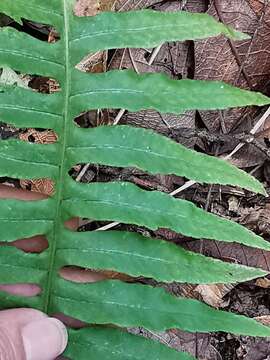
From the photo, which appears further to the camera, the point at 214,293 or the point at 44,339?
the point at 214,293

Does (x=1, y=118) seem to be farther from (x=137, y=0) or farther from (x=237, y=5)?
(x=237, y=5)

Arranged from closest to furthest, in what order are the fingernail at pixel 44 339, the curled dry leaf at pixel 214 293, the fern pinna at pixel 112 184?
1. the fern pinna at pixel 112 184
2. the fingernail at pixel 44 339
3. the curled dry leaf at pixel 214 293

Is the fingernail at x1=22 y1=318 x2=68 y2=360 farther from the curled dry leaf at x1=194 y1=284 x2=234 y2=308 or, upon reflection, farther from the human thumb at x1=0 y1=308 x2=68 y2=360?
the curled dry leaf at x1=194 y1=284 x2=234 y2=308

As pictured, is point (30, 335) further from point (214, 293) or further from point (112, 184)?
point (214, 293)

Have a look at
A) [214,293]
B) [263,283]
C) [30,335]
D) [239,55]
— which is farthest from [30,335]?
[239,55]

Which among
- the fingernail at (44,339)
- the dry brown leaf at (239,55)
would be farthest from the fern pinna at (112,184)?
the dry brown leaf at (239,55)

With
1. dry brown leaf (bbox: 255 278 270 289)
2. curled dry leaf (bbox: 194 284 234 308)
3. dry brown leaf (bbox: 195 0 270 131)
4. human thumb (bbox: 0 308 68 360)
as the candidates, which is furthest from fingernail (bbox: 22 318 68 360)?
dry brown leaf (bbox: 195 0 270 131)

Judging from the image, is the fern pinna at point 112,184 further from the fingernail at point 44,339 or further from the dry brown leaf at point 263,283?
the dry brown leaf at point 263,283

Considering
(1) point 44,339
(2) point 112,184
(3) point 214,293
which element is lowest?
(3) point 214,293
